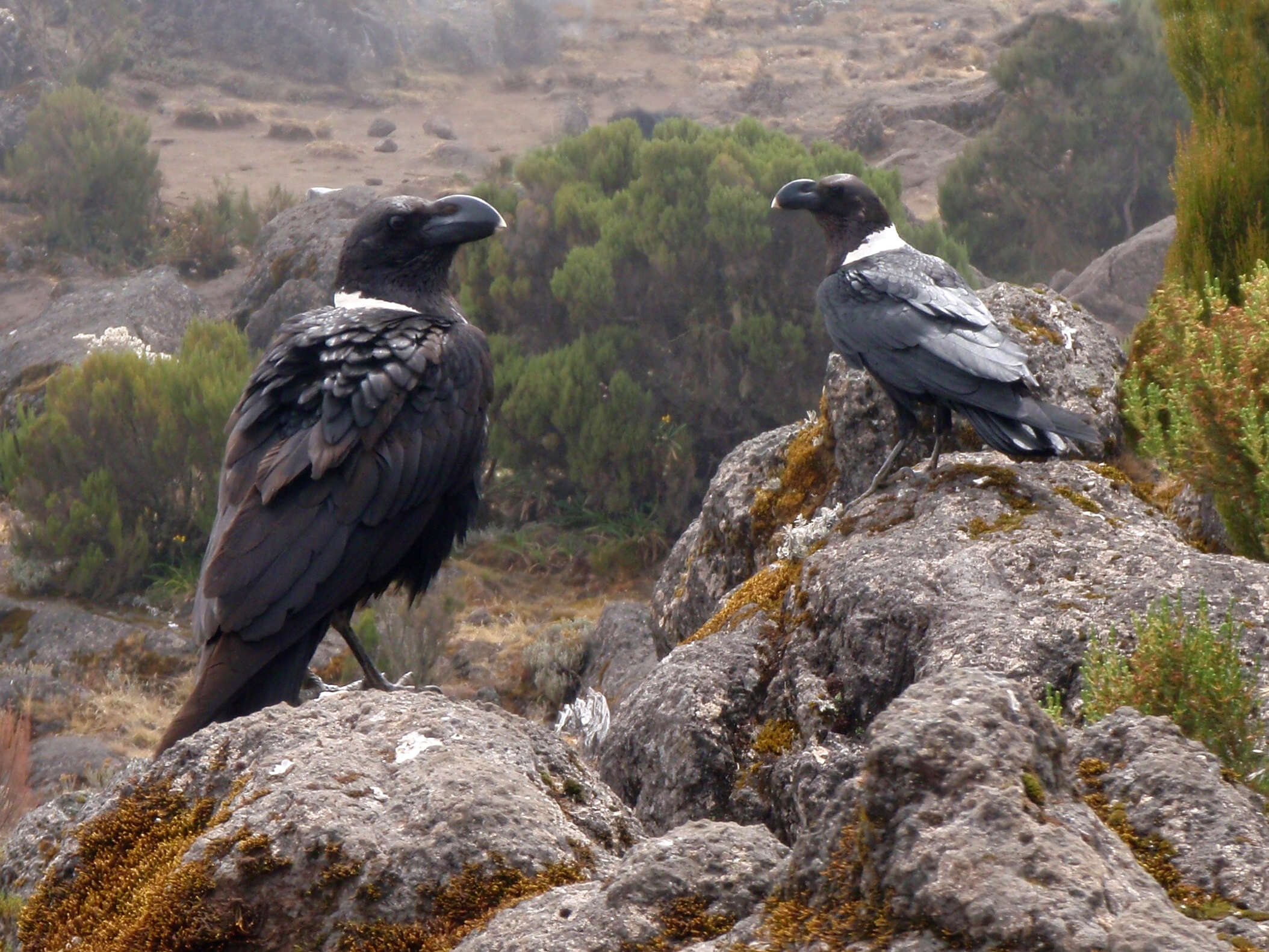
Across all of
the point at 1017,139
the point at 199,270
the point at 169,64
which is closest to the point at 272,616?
the point at 199,270

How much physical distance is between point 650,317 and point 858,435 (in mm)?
10606

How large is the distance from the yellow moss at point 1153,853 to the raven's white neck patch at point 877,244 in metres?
3.59

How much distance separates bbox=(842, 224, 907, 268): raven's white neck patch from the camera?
5355 mm

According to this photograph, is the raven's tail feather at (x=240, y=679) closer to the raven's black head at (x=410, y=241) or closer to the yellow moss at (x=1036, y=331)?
the raven's black head at (x=410, y=241)

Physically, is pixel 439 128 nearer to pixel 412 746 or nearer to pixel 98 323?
pixel 98 323

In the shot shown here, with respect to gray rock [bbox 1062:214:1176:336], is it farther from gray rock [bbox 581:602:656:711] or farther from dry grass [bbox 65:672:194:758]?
dry grass [bbox 65:672:194:758]

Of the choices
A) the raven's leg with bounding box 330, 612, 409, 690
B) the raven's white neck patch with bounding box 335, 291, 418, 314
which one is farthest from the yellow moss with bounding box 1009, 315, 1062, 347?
the raven's leg with bounding box 330, 612, 409, 690

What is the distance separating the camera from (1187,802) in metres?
1.85

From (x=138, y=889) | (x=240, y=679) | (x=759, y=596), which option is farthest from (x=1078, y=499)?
(x=138, y=889)

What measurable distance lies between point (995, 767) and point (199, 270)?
22.1 metres

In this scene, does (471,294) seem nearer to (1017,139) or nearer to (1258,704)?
(1017,139)

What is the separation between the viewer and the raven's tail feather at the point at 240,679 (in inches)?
126

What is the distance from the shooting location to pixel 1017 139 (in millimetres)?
22719

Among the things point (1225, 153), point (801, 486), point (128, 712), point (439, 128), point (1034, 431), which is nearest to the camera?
point (1034, 431)
